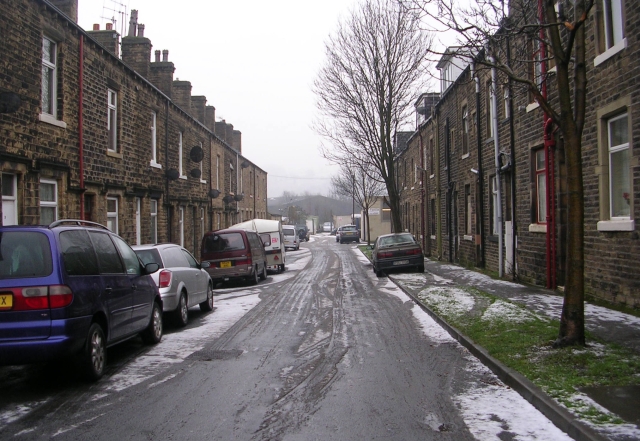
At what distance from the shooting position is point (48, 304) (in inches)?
238

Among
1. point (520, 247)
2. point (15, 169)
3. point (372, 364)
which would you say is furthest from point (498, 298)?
point (15, 169)

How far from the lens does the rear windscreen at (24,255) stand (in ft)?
20.1

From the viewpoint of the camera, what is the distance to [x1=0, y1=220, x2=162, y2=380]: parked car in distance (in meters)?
5.98

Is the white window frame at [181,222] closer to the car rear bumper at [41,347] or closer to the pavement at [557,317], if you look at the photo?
the pavement at [557,317]

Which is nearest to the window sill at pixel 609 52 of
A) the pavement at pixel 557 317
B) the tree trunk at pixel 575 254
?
the tree trunk at pixel 575 254

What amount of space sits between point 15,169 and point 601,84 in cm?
1119

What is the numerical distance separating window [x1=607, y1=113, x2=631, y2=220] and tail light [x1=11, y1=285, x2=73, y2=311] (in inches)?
358

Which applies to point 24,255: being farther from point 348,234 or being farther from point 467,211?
point 348,234

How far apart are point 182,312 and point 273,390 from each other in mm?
4977

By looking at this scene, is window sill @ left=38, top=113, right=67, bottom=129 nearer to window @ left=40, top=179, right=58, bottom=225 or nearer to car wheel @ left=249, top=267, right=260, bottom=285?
window @ left=40, top=179, right=58, bottom=225

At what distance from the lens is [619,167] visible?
34.4 feet

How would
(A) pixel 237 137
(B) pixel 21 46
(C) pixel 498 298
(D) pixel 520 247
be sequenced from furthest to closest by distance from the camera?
(A) pixel 237 137 → (D) pixel 520 247 → (C) pixel 498 298 → (B) pixel 21 46

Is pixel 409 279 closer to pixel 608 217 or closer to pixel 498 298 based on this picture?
pixel 498 298

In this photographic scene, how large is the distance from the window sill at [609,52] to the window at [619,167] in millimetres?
1094
